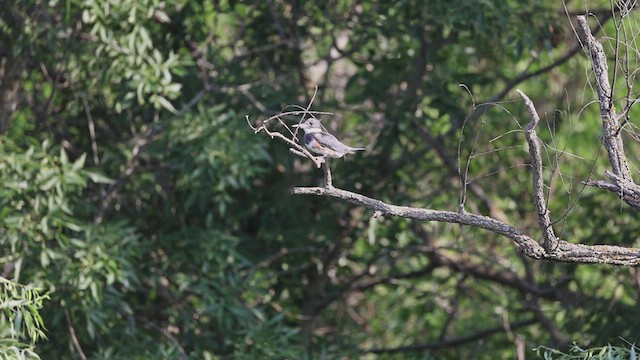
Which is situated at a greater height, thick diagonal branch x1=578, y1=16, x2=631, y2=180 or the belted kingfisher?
thick diagonal branch x1=578, y1=16, x2=631, y2=180

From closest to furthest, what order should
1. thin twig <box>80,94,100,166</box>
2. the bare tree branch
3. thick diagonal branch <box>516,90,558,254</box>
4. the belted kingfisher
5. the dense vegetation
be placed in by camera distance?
thick diagonal branch <box>516,90,558,254</box>
the bare tree branch
the belted kingfisher
the dense vegetation
thin twig <box>80,94,100,166</box>

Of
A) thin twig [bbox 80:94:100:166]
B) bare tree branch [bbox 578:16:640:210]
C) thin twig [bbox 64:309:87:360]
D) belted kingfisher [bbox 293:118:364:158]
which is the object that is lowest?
thin twig [bbox 64:309:87:360]

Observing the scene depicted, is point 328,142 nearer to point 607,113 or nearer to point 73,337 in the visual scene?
point 607,113

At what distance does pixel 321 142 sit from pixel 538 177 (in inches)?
30.3

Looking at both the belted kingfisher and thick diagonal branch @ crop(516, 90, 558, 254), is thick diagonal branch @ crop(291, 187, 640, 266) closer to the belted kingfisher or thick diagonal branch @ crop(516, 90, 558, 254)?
thick diagonal branch @ crop(516, 90, 558, 254)

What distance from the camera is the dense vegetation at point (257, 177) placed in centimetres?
507

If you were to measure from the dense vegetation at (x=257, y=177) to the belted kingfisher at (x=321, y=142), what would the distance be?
4.66 feet

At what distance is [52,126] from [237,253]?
129 cm

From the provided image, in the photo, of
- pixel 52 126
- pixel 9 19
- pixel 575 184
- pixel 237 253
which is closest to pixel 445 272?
pixel 575 184

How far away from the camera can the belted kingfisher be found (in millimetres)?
3551

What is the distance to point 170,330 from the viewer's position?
5.81 meters

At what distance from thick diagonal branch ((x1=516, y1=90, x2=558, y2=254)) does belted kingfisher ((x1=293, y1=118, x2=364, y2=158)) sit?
2.10ft

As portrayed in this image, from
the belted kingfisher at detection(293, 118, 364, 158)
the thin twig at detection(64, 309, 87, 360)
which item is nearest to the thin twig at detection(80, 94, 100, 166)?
the thin twig at detection(64, 309, 87, 360)

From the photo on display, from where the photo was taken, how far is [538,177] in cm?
324
